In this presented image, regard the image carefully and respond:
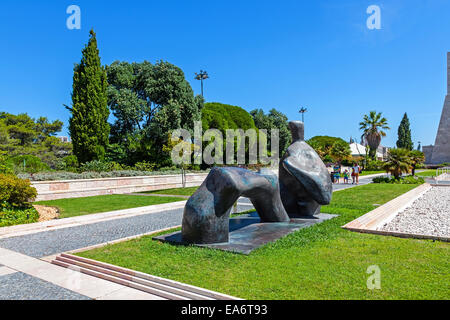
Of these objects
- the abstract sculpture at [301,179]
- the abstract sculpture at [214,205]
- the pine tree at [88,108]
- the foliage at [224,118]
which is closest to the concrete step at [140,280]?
the abstract sculpture at [214,205]

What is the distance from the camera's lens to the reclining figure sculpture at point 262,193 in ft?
19.2

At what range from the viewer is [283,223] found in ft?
25.4

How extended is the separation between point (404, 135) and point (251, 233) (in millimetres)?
82882

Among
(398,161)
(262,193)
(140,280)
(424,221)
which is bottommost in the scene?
(424,221)

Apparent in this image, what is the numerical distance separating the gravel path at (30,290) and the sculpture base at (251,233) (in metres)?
2.34

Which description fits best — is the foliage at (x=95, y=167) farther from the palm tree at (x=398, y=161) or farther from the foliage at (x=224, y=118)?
the palm tree at (x=398, y=161)

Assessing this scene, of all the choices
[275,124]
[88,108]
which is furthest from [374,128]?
[88,108]

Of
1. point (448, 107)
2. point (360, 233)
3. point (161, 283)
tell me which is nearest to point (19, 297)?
point (161, 283)

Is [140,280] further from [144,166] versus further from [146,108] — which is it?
[146,108]

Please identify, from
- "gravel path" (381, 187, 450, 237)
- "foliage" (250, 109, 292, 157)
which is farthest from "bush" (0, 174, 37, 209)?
"foliage" (250, 109, 292, 157)

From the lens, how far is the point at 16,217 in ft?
29.8

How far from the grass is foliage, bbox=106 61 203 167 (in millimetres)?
22108

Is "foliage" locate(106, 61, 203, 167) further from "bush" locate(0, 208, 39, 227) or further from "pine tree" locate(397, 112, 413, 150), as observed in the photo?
"pine tree" locate(397, 112, 413, 150)

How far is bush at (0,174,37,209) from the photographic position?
30.3 feet
